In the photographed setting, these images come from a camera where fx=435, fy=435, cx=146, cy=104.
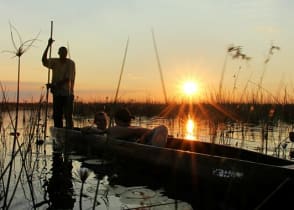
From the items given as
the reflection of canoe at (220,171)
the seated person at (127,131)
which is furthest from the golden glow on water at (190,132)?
the reflection of canoe at (220,171)

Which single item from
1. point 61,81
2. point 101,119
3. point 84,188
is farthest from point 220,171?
point 61,81

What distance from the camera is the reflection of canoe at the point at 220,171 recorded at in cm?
406

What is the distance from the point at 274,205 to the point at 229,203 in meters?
0.78

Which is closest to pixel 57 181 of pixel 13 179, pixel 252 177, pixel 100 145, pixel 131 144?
pixel 13 179

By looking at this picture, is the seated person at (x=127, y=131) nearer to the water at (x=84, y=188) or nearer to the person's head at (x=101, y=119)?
the water at (x=84, y=188)

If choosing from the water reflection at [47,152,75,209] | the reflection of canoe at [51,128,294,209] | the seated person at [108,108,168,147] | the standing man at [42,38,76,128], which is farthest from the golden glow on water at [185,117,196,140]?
the water reflection at [47,152,75,209]

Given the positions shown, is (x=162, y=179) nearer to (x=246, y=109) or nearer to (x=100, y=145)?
(x=100, y=145)

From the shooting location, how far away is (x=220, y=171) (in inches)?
182

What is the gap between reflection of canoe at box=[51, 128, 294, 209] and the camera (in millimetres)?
4059

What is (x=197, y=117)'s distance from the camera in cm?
2030

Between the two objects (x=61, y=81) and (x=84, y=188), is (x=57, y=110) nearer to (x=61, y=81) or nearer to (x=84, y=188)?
(x=61, y=81)

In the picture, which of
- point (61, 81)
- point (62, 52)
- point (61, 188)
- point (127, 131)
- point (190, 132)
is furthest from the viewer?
point (190, 132)

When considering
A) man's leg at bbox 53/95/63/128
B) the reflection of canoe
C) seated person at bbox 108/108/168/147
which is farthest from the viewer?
man's leg at bbox 53/95/63/128

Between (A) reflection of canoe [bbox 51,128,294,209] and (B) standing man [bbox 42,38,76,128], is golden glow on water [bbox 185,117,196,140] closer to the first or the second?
(B) standing man [bbox 42,38,76,128]
